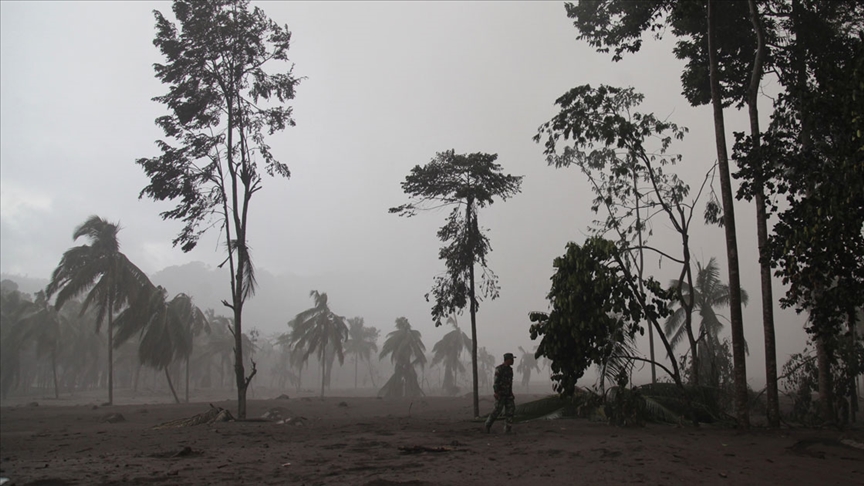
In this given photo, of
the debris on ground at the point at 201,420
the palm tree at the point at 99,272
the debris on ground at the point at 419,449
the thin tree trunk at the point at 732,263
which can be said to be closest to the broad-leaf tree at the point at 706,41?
the thin tree trunk at the point at 732,263

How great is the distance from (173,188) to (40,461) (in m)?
12.1

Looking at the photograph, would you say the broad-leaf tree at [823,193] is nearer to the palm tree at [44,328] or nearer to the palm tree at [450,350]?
the palm tree at [44,328]

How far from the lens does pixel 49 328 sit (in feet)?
141

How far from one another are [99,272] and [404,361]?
30.1m

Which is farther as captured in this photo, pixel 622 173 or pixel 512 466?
pixel 622 173

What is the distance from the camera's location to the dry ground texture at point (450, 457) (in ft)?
23.1

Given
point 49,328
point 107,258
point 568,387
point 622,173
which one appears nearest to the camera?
point 568,387

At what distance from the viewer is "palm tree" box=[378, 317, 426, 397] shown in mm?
49969

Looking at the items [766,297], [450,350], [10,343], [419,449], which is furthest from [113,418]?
[450,350]

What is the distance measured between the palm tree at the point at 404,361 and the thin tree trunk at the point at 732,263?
39.3 m

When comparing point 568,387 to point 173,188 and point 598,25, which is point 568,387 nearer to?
point 598,25

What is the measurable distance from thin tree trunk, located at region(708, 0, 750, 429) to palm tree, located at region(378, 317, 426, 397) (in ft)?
129

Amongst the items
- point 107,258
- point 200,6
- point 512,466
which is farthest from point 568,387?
point 107,258

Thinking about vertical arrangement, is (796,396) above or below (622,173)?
below
